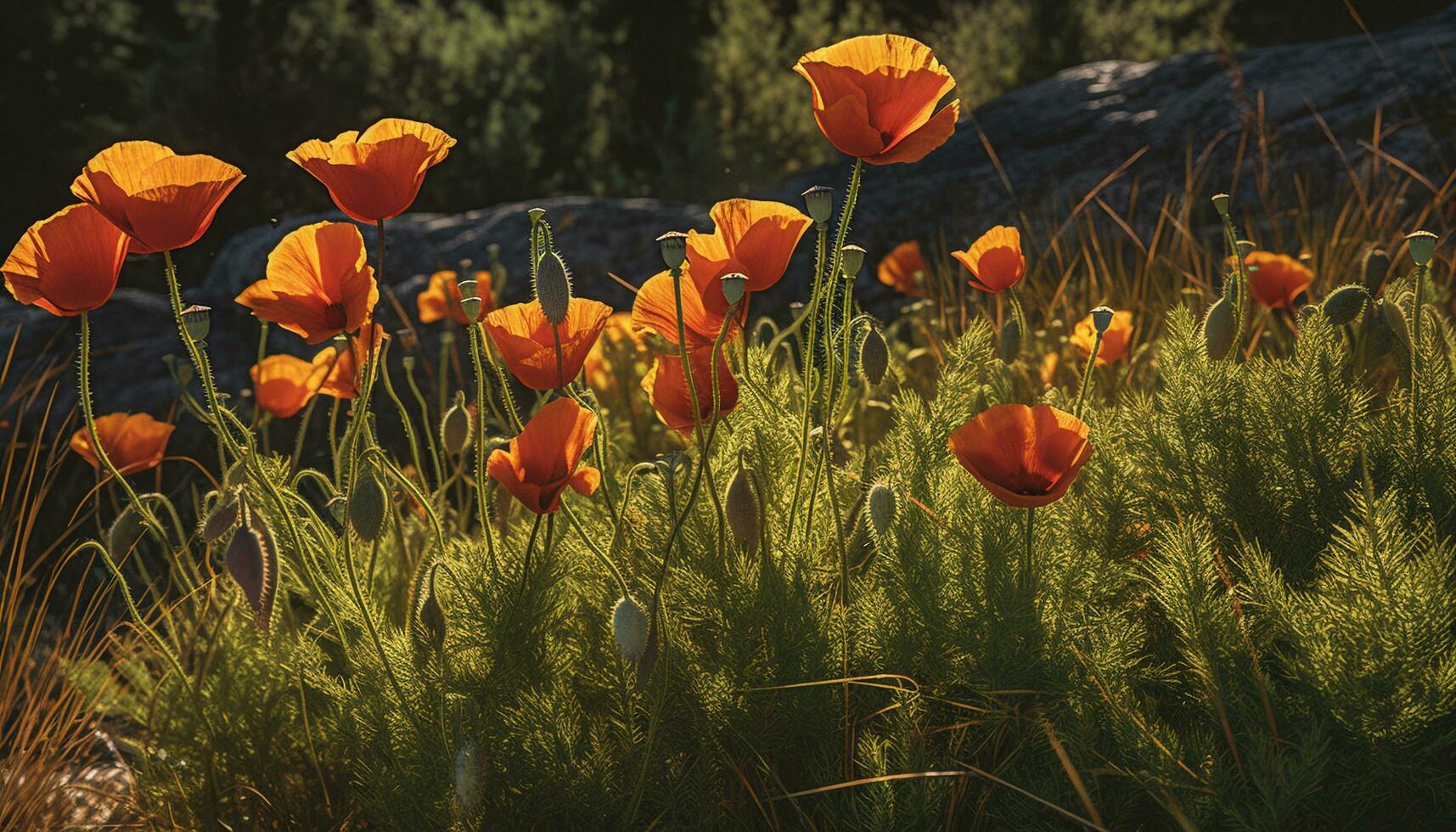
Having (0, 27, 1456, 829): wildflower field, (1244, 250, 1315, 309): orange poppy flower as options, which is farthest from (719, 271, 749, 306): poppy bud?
(1244, 250, 1315, 309): orange poppy flower

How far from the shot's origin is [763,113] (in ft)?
27.5

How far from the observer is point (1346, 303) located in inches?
62.6

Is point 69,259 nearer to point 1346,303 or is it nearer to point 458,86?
point 1346,303

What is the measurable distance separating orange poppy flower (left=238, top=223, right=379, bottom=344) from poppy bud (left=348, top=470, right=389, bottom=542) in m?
0.18

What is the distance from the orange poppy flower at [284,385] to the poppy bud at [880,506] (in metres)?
1.14

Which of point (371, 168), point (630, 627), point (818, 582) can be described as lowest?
point (818, 582)

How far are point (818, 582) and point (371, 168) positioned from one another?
723 mm

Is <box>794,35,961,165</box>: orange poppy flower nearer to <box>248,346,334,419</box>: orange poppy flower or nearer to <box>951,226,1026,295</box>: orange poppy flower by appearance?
<box>951,226,1026,295</box>: orange poppy flower

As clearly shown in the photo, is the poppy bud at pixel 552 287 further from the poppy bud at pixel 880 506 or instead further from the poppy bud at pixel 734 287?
the poppy bud at pixel 880 506

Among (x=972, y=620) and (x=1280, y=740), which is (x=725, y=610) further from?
(x=1280, y=740)

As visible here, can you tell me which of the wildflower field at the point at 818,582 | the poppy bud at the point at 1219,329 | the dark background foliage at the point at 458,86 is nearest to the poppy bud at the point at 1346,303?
the wildflower field at the point at 818,582

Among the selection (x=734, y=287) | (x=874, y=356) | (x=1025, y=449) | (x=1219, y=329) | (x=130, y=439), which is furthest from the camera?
(x=130, y=439)

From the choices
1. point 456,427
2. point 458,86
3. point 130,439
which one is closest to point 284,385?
point 130,439

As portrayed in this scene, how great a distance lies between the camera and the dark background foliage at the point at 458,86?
726 centimetres
